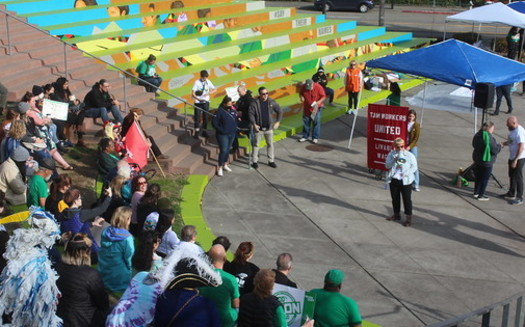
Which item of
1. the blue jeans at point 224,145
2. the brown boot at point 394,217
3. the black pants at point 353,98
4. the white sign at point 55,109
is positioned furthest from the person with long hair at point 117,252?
the black pants at point 353,98

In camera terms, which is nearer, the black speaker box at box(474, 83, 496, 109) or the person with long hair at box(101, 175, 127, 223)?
the person with long hair at box(101, 175, 127, 223)

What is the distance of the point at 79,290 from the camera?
22.3ft

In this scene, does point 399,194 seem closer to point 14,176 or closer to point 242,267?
point 242,267

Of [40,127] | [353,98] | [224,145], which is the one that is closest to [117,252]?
[40,127]

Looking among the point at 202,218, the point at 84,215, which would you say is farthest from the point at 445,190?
the point at 84,215

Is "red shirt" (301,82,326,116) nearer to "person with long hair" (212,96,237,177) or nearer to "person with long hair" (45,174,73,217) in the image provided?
"person with long hair" (212,96,237,177)

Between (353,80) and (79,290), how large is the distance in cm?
1294

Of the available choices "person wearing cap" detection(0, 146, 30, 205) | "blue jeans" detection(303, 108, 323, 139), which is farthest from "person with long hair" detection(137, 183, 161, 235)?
"blue jeans" detection(303, 108, 323, 139)

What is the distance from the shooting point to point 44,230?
7.31 meters

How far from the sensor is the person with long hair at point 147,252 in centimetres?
904

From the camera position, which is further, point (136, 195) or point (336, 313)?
point (136, 195)

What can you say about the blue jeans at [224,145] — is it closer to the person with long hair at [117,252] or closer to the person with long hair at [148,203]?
the person with long hair at [148,203]

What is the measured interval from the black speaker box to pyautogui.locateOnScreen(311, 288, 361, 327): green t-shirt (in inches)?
342

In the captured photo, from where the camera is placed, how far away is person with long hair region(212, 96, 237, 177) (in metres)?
14.2
